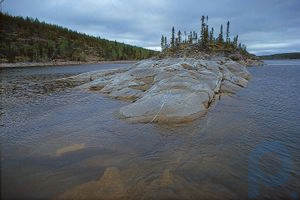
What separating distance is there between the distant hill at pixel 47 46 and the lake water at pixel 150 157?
3286 inches

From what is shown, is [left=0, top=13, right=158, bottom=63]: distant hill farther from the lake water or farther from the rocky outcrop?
the lake water

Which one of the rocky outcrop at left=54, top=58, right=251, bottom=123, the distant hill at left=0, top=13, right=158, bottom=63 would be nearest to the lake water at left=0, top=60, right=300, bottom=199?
the rocky outcrop at left=54, top=58, right=251, bottom=123

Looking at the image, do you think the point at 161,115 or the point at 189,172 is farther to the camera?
the point at 161,115

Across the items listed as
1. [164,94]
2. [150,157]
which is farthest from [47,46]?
[150,157]

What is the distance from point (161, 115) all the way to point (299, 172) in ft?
16.0

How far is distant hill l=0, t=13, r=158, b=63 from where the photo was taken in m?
83.3

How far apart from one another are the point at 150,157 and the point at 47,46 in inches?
4364

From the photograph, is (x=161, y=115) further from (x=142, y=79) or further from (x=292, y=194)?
(x=142, y=79)

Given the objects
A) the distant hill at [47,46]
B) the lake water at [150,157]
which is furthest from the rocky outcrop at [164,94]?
the distant hill at [47,46]

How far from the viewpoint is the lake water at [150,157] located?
4.09 metres

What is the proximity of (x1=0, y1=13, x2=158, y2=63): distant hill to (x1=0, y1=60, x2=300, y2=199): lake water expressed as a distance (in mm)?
83477

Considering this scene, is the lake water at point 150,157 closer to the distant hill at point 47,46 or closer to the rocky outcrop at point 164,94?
the rocky outcrop at point 164,94

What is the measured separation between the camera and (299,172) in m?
4.77

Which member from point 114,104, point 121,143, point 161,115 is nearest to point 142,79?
point 114,104
